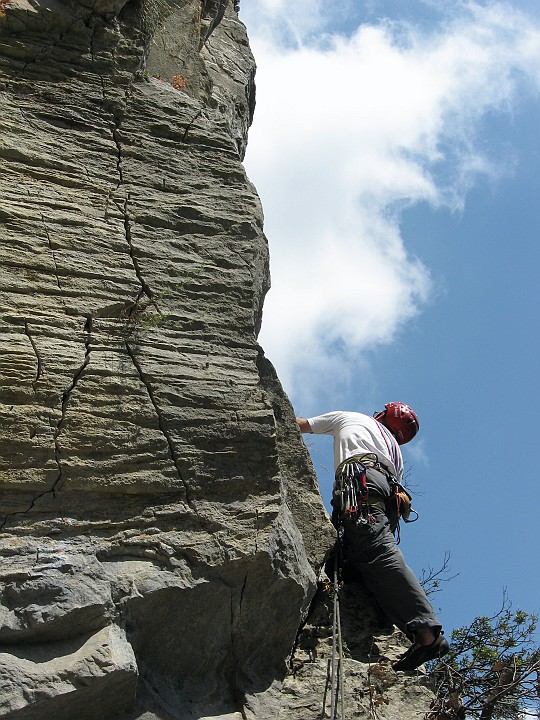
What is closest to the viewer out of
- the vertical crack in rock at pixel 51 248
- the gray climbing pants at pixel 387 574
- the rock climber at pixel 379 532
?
the vertical crack in rock at pixel 51 248

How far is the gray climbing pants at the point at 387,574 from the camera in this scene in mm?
6539

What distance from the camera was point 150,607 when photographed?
5324 mm

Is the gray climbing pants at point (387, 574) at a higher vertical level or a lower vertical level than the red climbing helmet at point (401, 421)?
lower

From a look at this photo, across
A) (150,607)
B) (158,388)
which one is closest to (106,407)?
(158,388)

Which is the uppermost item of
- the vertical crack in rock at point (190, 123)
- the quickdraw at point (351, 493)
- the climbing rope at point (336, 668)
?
the vertical crack in rock at point (190, 123)

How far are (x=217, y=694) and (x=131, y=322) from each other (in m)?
2.43

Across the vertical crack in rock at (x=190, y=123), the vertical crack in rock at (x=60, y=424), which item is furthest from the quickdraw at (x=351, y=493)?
the vertical crack in rock at (x=190, y=123)

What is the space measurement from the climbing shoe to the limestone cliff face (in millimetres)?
715

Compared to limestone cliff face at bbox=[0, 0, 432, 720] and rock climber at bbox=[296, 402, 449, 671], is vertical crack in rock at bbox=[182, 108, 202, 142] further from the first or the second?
rock climber at bbox=[296, 402, 449, 671]

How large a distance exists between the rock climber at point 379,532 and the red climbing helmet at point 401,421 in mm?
253

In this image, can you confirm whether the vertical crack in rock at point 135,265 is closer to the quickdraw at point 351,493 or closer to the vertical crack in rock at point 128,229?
the vertical crack in rock at point 128,229

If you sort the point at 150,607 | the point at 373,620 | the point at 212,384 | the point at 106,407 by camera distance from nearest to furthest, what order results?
the point at 150,607 < the point at 106,407 < the point at 212,384 < the point at 373,620

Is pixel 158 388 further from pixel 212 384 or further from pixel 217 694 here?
pixel 217 694

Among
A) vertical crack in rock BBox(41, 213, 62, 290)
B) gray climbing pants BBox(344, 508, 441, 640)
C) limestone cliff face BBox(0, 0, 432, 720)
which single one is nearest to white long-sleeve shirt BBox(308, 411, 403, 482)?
Answer: limestone cliff face BBox(0, 0, 432, 720)
